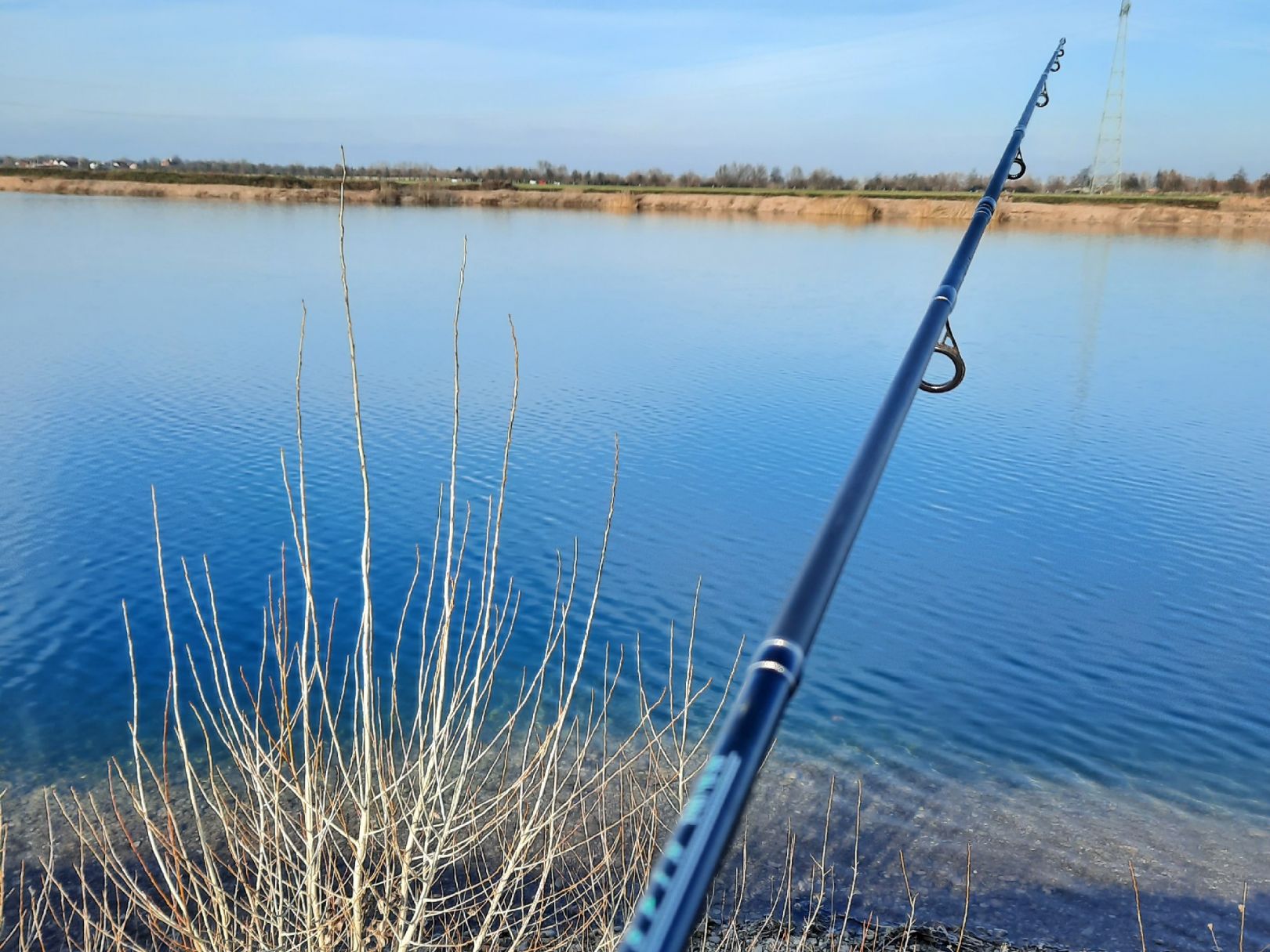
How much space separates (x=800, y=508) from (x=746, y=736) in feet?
36.5

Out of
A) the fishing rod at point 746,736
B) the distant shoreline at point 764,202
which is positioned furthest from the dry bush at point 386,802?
the distant shoreline at point 764,202

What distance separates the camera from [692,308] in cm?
2312

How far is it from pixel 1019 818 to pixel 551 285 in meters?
20.3

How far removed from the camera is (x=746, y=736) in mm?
654

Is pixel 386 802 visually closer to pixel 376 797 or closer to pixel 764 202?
pixel 376 797

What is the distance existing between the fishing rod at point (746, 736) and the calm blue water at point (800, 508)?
555cm

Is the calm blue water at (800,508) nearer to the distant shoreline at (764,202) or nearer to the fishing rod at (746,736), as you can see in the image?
the fishing rod at (746,736)

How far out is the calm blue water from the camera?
7047 mm

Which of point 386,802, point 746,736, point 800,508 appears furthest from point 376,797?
point 800,508

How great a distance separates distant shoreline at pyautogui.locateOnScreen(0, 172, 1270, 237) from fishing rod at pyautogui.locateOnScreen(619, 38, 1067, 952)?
4399 cm

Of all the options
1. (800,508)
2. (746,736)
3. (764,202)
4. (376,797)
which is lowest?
(800,508)

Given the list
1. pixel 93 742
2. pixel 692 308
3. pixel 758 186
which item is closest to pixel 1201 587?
pixel 93 742

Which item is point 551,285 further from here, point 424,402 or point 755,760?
point 755,760

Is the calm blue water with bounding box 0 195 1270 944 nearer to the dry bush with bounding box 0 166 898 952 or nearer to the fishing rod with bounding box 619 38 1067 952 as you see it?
the dry bush with bounding box 0 166 898 952
